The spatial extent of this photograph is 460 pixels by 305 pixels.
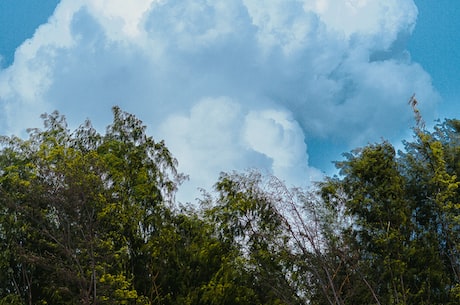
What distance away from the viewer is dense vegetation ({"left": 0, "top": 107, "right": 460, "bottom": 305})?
13562mm

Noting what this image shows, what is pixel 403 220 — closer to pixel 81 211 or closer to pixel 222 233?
pixel 222 233

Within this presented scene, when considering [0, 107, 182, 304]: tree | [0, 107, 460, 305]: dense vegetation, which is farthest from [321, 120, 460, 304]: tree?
[0, 107, 182, 304]: tree

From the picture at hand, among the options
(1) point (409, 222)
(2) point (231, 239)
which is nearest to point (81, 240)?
(2) point (231, 239)

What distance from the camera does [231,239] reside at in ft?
49.9

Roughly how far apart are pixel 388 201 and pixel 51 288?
7.54m

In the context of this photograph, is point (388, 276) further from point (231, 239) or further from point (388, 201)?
point (231, 239)

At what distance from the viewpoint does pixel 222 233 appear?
15375 millimetres

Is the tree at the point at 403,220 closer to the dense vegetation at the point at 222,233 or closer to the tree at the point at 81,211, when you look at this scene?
the dense vegetation at the point at 222,233

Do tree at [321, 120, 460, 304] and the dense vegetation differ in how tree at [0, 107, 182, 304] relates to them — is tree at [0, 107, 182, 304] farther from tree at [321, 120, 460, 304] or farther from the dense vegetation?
tree at [321, 120, 460, 304]

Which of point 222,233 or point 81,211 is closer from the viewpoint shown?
point 81,211

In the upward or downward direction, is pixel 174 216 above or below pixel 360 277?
above

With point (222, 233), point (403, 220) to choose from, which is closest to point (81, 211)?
point (222, 233)

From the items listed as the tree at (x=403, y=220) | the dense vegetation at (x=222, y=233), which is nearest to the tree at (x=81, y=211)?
the dense vegetation at (x=222, y=233)

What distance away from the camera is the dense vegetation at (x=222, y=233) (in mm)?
13562
